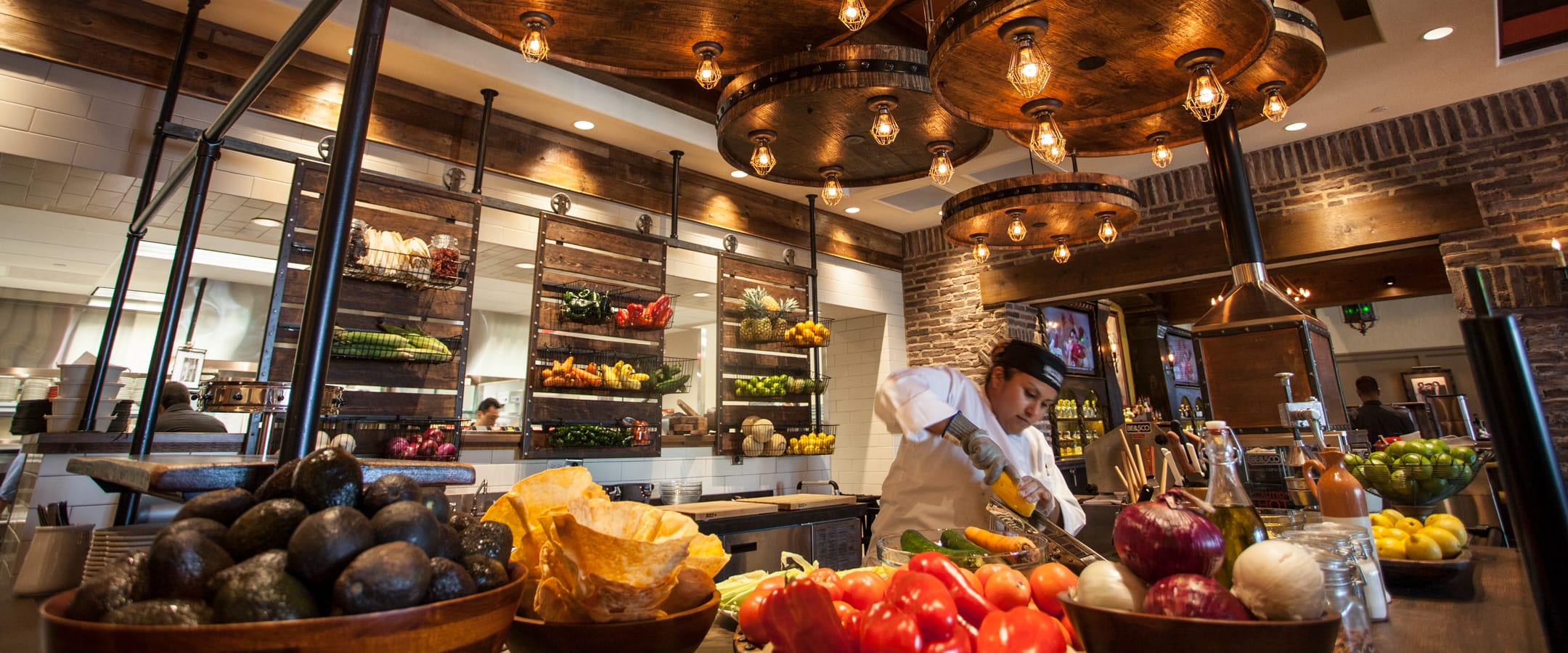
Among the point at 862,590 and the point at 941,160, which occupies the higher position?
the point at 941,160

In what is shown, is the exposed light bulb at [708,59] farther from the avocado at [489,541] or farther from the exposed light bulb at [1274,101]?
the exposed light bulb at [1274,101]

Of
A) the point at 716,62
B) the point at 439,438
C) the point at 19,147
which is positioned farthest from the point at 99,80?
the point at 716,62

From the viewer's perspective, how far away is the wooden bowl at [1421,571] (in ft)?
5.38

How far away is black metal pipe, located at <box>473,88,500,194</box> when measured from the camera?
4.61 meters

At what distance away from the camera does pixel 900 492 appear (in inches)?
127

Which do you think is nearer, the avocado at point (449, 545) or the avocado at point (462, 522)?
the avocado at point (449, 545)

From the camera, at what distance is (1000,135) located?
5965mm

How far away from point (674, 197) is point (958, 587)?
5.13 m

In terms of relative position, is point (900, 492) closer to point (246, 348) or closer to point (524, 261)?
point (524, 261)

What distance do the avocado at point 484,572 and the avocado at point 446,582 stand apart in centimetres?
3

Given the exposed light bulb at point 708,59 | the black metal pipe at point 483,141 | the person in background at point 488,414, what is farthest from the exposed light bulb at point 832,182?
the person in background at point 488,414

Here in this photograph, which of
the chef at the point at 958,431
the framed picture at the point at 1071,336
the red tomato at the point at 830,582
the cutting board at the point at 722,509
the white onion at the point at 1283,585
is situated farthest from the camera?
the framed picture at the point at 1071,336

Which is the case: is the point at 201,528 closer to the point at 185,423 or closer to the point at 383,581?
the point at 383,581

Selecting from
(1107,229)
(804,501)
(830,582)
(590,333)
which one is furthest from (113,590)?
(1107,229)
